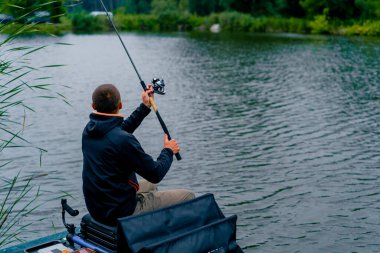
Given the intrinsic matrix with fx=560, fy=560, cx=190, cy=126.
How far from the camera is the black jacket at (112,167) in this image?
190 inches

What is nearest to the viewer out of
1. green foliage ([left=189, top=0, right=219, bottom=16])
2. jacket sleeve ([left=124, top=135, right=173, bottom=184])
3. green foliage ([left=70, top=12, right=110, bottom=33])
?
jacket sleeve ([left=124, top=135, right=173, bottom=184])

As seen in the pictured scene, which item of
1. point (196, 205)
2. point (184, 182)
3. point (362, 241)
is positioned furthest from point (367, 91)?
point (196, 205)

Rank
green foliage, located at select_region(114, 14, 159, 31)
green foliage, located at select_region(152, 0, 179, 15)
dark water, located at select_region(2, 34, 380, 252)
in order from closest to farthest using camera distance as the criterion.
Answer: dark water, located at select_region(2, 34, 380, 252) < green foliage, located at select_region(114, 14, 159, 31) < green foliage, located at select_region(152, 0, 179, 15)

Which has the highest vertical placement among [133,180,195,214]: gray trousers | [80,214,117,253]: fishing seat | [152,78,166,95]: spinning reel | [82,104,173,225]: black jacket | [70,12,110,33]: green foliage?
[152,78,166,95]: spinning reel

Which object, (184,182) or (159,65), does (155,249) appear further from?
(159,65)

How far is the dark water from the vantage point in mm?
8914

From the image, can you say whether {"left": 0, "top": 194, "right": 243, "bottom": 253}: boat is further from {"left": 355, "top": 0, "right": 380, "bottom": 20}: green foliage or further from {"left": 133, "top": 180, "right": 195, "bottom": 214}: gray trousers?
{"left": 355, "top": 0, "right": 380, "bottom": 20}: green foliage

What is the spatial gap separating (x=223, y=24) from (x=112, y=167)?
6568cm

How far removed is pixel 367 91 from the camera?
21672 millimetres

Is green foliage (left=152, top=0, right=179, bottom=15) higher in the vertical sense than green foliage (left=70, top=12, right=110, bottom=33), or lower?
higher

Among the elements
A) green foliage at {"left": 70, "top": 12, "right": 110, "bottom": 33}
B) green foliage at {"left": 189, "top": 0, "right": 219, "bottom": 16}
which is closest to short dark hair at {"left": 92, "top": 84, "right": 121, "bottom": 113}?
green foliage at {"left": 70, "top": 12, "right": 110, "bottom": 33}

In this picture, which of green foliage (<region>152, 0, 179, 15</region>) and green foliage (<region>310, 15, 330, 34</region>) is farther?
green foliage (<region>152, 0, 179, 15</region>)

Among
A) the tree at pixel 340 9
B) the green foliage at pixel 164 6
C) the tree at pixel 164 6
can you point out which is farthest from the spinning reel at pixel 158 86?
the tree at pixel 164 6

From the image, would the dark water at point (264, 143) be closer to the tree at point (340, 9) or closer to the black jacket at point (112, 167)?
the black jacket at point (112, 167)
